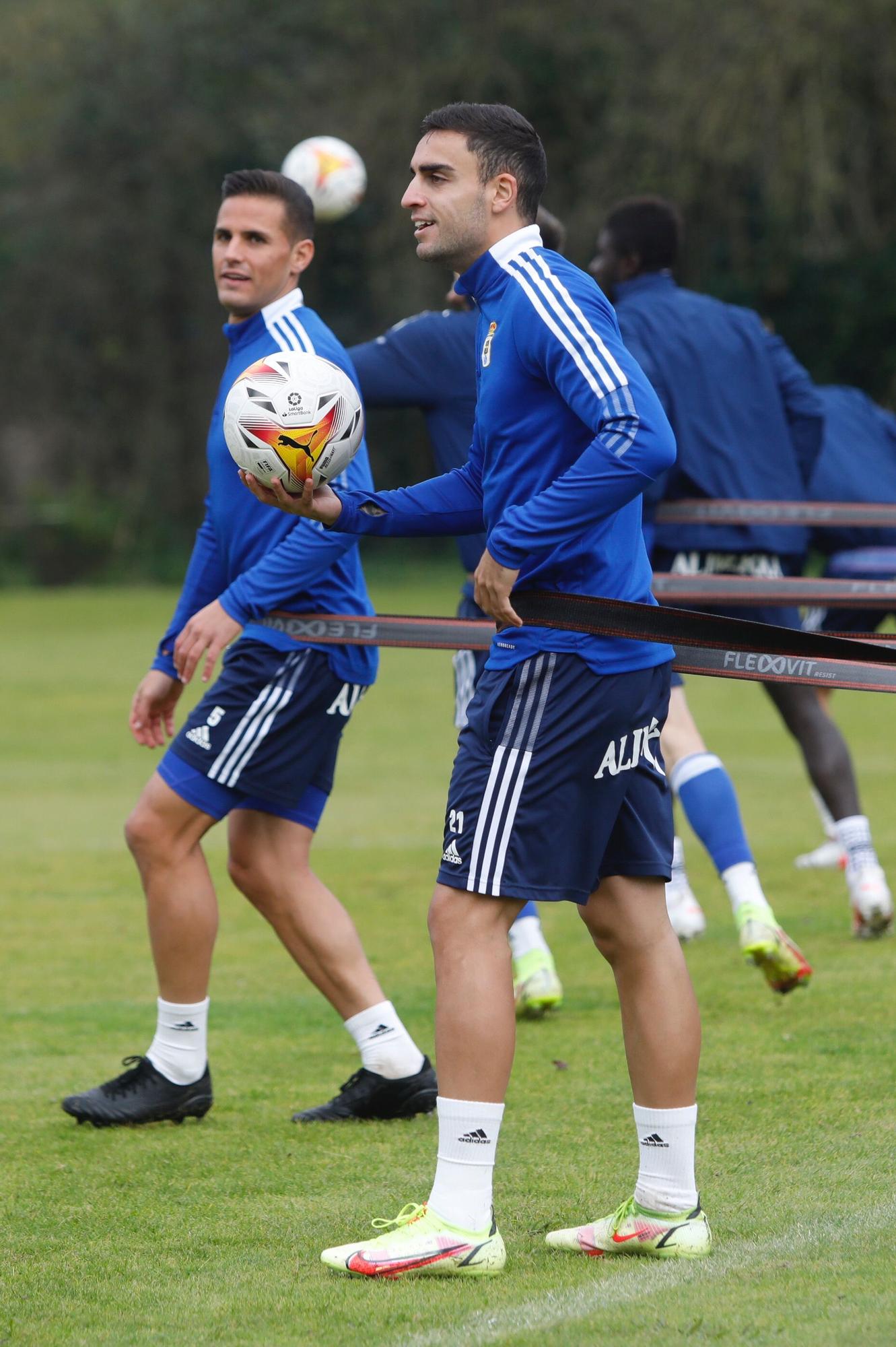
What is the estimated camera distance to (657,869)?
367 cm

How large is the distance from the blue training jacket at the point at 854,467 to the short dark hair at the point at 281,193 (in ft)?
11.7

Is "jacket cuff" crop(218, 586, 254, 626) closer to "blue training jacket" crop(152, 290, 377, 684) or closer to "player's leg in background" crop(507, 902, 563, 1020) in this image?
"blue training jacket" crop(152, 290, 377, 684)

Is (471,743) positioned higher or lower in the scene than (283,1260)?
higher

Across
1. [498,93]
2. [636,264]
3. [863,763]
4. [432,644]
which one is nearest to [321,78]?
[498,93]

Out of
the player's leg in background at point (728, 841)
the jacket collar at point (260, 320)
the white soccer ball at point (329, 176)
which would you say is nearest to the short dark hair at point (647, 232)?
the player's leg in background at point (728, 841)

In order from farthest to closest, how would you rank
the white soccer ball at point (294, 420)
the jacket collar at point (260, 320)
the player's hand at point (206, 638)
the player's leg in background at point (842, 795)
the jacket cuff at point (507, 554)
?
the player's leg in background at point (842, 795) < the jacket collar at point (260, 320) < the player's hand at point (206, 638) < the white soccer ball at point (294, 420) < the jacket cuff at point (507, 554)

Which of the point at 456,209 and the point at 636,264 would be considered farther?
the point at 636,264

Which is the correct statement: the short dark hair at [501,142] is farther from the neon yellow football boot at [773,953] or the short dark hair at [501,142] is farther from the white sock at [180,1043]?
the neon yellow football boot at [773,953]

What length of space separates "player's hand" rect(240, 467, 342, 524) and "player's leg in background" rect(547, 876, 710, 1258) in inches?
39.5

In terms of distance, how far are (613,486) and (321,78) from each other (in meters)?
31.8

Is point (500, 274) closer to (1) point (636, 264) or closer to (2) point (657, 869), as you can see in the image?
(2) point (657, 869)

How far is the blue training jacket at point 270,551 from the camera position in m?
4.69

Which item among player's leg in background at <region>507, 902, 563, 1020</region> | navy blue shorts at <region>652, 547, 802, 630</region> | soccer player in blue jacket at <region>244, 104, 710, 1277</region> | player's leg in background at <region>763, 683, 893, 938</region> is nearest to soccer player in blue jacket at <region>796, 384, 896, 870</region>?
player's leg in background at <region>763, 683, 893, 938</region>

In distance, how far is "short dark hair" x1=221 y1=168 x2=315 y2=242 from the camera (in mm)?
5098
